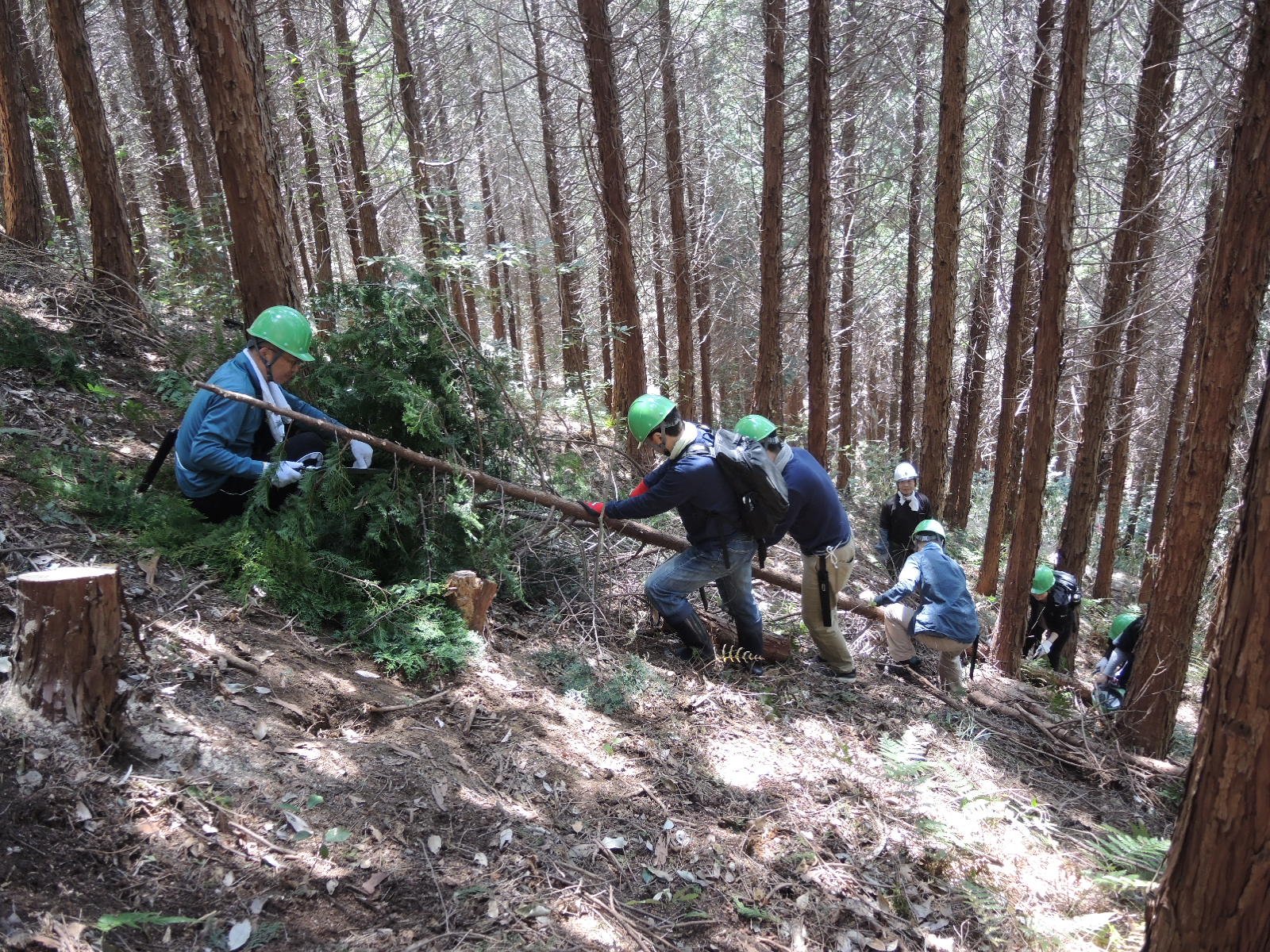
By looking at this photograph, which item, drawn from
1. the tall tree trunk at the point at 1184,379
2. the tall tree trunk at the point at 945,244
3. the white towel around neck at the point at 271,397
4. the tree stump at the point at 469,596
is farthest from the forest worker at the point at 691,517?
the tall tree trunk at the point at 945,244

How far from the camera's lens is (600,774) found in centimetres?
395

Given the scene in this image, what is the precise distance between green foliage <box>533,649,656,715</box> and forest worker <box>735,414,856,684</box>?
158cm

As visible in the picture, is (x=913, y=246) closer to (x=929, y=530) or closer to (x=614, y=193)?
(x=614, y=193)

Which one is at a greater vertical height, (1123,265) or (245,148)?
(245,148)

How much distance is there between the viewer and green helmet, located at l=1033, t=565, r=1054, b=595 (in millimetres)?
Result: 8922

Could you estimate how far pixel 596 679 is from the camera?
4.85m

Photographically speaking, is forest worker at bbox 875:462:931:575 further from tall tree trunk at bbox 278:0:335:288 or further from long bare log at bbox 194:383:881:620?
tall tree trunk at bbox 278:0:335:288

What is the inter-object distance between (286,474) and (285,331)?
96cm

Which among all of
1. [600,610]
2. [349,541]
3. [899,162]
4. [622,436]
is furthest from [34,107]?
[899,162]

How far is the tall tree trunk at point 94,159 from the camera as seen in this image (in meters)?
7.38

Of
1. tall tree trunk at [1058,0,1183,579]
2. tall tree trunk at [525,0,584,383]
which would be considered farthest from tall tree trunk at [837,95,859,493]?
tall tree trunk at [525,0,584,383]

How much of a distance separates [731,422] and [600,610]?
639 inches

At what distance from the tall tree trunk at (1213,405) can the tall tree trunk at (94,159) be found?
895cm

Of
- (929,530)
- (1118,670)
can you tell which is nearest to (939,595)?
(929,530)
